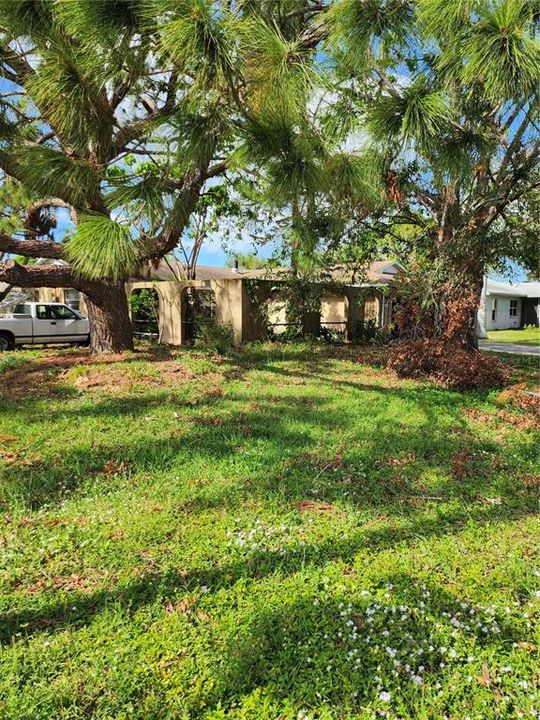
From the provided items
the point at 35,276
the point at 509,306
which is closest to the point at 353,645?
the point at 35,276

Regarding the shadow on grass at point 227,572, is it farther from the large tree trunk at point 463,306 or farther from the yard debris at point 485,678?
the large tree trunk at point 463,306

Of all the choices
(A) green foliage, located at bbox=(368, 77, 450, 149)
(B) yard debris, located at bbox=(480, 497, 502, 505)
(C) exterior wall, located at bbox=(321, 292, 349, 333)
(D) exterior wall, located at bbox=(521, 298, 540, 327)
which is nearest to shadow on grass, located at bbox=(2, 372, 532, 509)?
(B) yard debris, located at bbox=(480, 497, 502, 505)

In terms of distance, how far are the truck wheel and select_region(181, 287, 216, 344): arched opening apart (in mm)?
4708

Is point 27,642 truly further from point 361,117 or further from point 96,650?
point 361,117

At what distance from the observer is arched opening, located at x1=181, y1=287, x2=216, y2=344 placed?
41.5ft

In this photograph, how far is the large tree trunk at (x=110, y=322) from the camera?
358 inches

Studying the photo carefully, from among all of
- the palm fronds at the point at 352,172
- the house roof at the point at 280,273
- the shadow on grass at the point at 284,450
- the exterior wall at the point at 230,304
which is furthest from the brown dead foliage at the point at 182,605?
the exterior wall at the point at 230,304

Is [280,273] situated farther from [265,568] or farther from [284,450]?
[265,568]

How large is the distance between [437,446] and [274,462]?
5.66 feet

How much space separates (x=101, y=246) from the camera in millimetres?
2932

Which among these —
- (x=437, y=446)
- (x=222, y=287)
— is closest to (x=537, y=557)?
(x=437, y=446)

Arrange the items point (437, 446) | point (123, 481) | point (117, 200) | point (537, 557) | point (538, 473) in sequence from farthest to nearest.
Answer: point (437, 446) → point (538, 473) → point (123, 481) → point (117, 200) → point (537, 557)

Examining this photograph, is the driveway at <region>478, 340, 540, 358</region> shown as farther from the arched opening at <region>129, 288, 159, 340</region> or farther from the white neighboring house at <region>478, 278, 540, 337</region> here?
the arched opening at <region>129, 288, 159, 340</region>

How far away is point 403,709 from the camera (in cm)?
173
